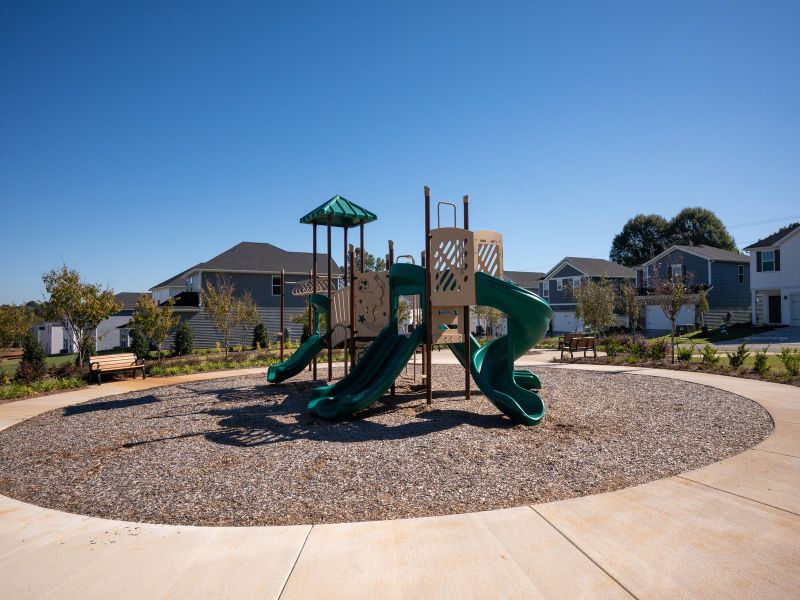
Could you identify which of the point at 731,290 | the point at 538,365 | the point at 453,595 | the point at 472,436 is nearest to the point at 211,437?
the point at 472,436

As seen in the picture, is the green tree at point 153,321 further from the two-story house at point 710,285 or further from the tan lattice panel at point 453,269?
the two-story house at point 710,285

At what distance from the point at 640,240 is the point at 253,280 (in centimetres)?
5935

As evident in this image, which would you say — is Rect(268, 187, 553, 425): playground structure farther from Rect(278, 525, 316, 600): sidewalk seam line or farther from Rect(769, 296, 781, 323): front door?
Rect(769, 296, 781, 323): front door

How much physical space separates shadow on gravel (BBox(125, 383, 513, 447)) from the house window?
109 feet

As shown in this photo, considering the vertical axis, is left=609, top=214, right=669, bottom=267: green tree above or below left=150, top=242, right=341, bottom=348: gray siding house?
above

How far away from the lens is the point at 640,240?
234 feet

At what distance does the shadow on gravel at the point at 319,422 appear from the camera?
24.4ft

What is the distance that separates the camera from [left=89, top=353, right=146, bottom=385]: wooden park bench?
554 inches

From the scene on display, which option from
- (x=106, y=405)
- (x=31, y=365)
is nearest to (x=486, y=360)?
(x=106, y=405)

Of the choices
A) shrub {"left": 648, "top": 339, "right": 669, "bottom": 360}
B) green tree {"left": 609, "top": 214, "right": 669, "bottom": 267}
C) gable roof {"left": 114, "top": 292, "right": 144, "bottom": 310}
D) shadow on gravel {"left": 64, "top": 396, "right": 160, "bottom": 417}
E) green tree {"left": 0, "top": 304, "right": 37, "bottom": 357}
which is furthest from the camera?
green tree {"left": 609, "top": 214, "right": 669, "bottom": 267}

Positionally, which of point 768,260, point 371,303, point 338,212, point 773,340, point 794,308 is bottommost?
point 773,340

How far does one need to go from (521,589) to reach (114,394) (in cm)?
1159

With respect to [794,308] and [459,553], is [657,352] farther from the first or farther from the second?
[794,308]

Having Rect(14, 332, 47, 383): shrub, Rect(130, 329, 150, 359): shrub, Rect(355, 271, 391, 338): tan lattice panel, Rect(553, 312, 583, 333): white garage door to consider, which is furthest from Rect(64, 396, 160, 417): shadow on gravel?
Rect(553, 312, 583, 333): white garage door
